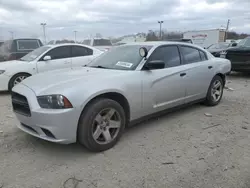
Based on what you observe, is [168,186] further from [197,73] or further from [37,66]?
[37,66]

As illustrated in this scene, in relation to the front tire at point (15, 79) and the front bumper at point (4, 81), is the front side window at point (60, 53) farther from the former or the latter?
the front bumper at point (4, 81)

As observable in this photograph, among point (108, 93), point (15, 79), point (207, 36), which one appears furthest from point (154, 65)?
point (207, 36)

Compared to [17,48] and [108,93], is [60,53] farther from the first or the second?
[108,93]

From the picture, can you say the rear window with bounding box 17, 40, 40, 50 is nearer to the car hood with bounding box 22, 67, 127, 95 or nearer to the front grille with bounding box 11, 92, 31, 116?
the car hood with bounding box 22, 67, 127, 95

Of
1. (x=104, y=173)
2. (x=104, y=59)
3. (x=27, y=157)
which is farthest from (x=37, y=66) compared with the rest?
(x=104, y=173)

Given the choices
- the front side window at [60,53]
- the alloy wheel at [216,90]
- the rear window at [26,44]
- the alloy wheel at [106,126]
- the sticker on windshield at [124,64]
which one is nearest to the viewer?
the alloy wheel at [106,126]

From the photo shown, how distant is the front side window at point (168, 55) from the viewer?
13.8 feet

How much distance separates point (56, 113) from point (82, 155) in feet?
2.49

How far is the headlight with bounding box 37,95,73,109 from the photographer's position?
2.96 m

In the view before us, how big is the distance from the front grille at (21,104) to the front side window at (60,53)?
167 inches

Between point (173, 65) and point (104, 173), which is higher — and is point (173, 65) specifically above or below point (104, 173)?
above

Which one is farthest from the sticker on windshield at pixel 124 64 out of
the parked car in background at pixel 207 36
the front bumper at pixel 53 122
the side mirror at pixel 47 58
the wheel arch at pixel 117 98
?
the parked car in background at pixel 207 36

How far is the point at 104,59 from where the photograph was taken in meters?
4.50

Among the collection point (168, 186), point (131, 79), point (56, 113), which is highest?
point (131, 79)
